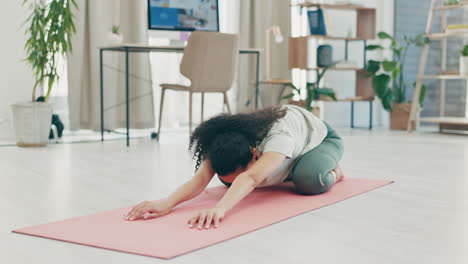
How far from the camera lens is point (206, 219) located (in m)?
1.66

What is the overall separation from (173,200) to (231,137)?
27cm

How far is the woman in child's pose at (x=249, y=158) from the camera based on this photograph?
5.78 ft

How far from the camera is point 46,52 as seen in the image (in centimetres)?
385

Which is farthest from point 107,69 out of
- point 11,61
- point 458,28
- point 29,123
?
point 458,28

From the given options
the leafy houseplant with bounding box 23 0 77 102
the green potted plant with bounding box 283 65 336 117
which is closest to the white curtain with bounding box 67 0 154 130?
the leafy houseplant with bounding box 23 0 77 102

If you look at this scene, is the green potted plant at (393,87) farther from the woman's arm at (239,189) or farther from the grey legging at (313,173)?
the woman's arm at (239,189)

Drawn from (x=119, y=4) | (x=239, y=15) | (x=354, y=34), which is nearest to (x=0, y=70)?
(x=119, y=4)

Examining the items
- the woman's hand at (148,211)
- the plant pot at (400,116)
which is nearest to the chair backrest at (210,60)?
the plant pot at (400,116)

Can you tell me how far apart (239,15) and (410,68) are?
1.93 meters

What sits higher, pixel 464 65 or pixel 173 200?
pixel 464 65

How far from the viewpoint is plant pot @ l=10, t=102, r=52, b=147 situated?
12.5ft

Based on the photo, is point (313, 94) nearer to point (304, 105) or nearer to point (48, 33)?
point (304, 105)

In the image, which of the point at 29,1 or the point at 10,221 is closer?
the point at 10,221

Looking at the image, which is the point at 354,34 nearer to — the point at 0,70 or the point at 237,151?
the point at 0,70
